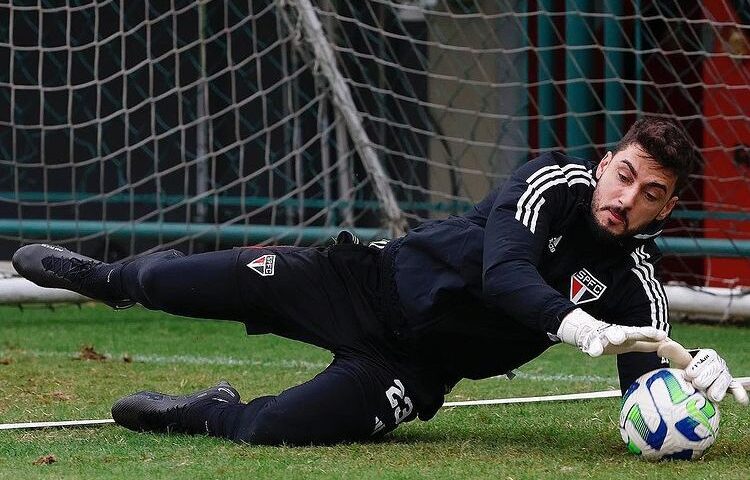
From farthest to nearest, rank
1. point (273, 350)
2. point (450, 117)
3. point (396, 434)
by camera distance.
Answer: point (450, 117), point (273, 350), point (396, 434)

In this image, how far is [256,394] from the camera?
16.9 feet

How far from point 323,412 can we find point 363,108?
4.60m

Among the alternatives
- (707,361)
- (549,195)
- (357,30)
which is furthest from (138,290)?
(357,30)

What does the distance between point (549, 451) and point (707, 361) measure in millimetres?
516

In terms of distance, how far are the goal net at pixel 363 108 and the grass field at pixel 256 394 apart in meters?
1.00

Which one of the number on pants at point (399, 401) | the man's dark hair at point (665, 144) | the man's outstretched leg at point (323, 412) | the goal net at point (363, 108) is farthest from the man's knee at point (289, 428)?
the goal net at point (363, 108)

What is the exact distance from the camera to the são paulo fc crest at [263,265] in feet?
13.9

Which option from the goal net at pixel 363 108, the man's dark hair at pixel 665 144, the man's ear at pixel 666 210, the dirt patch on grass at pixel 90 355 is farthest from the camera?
the goal net at pixel 363 108

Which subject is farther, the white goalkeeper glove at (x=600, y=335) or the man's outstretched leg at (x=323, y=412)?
the man's outstretched leg at (x=323, y=412)

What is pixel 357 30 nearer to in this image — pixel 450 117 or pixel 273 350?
pixel 450 117

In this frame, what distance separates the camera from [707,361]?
371 centimetres

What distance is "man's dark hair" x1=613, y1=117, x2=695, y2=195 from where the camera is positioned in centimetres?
380

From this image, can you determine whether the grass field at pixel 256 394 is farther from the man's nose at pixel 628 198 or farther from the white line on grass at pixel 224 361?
the man's nose at pixel 628 198

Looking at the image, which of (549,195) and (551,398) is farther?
(551,398)
